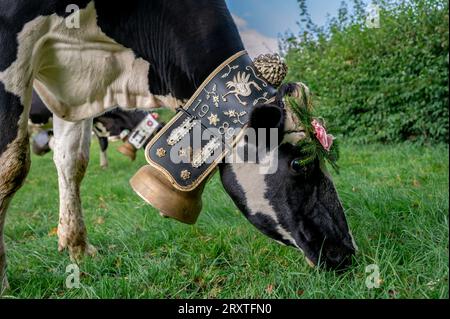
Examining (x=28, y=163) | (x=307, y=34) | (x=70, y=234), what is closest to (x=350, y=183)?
(x=70, y=234)

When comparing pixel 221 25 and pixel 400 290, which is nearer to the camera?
pixel 400 290

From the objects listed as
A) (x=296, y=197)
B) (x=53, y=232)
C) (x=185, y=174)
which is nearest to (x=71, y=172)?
(x=53, y=232)

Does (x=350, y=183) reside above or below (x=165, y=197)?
below

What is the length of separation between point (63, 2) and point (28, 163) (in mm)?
744

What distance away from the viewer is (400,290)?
1.91 m

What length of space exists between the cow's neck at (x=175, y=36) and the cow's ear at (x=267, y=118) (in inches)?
13.3

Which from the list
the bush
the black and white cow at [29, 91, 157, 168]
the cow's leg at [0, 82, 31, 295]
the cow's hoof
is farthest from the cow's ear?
the black and white cow at [29, 91, 157, 168]

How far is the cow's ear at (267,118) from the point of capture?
6.40 feet

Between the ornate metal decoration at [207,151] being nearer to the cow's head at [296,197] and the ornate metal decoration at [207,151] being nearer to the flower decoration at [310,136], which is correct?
the cow's head at [296,197]

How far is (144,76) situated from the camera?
8.26 ft

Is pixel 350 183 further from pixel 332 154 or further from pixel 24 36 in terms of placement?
pixel 24 36

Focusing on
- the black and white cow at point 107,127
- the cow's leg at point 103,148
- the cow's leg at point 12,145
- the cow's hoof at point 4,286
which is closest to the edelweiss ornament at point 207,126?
the cow's leg at point 12,145

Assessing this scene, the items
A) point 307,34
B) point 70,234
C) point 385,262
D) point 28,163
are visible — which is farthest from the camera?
point 307,34

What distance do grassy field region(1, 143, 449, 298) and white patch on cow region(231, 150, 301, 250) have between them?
0.83 ft
